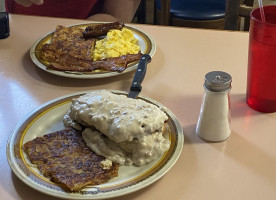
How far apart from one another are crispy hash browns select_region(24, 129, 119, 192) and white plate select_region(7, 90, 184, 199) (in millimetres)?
13

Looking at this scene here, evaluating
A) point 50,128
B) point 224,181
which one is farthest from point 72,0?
point 224,181

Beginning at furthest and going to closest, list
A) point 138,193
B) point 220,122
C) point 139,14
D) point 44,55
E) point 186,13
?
1. point 139,14
2. point 186,13
3. point 44,55
4. point 220,122
5. point 138,193

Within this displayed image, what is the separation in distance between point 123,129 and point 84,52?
565 mm

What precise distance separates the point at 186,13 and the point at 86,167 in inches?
67.3

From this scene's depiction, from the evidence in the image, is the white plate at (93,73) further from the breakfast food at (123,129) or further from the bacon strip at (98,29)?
the breakfast food at (123,129)

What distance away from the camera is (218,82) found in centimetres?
85

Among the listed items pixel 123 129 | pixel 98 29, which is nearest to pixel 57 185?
pixel 123 129

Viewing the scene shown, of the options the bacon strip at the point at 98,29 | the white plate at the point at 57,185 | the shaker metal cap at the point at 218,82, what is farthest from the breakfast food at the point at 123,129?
the bacon strip at the point at 98,29

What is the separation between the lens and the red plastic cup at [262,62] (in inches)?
36.2

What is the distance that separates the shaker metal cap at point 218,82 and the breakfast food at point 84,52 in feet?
1.20

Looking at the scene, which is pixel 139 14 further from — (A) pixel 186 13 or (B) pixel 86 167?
(B) pixel 86 167

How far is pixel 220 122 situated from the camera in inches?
35.4

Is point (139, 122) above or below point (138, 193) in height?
above

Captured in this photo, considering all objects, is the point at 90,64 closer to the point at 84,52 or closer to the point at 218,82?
the point at 84,52
